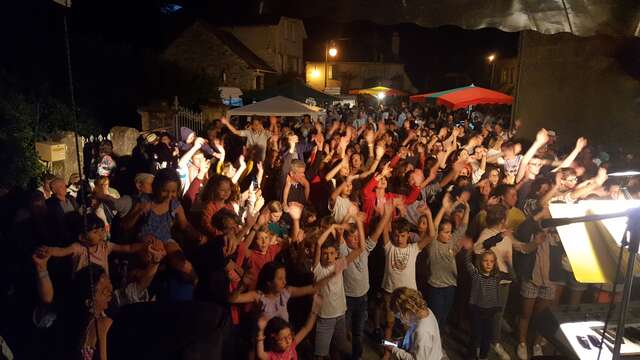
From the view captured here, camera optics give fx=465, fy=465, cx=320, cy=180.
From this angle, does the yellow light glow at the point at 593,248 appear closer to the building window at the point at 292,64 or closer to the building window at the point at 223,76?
the building window at the point at 223,76

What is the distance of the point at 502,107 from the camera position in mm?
30078

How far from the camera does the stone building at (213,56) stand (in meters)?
33.2

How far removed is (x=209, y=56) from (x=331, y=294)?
32264 mm

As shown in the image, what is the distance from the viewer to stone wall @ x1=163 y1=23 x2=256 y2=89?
3325 centimetres

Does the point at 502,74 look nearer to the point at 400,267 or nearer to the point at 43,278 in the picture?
the point at 400,267

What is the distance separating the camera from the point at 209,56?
1326 inches

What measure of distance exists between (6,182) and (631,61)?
13076 mm

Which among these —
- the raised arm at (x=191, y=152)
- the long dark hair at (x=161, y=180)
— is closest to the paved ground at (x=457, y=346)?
the long dark hair at (x=161, y=180)

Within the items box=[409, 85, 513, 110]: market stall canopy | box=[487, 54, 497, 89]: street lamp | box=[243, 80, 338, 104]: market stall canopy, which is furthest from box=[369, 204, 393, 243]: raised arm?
box=[487, 54, 497, 89]: street lamp

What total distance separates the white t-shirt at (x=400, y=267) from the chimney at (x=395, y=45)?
52822 millimetres

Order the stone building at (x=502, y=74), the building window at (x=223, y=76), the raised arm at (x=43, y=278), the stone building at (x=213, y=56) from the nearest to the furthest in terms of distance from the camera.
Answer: the raised arm at (x=43, y=278)
the stone building at (x=213, y=56)
the building window at (x=223, y=76)
the stone building at (x=502, y=74)

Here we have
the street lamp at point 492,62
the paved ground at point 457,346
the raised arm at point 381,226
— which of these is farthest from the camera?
the street lamp at point 492,62

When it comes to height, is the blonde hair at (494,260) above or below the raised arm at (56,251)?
below

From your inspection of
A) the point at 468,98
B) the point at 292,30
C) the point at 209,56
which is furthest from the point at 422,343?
the point at 292,30
